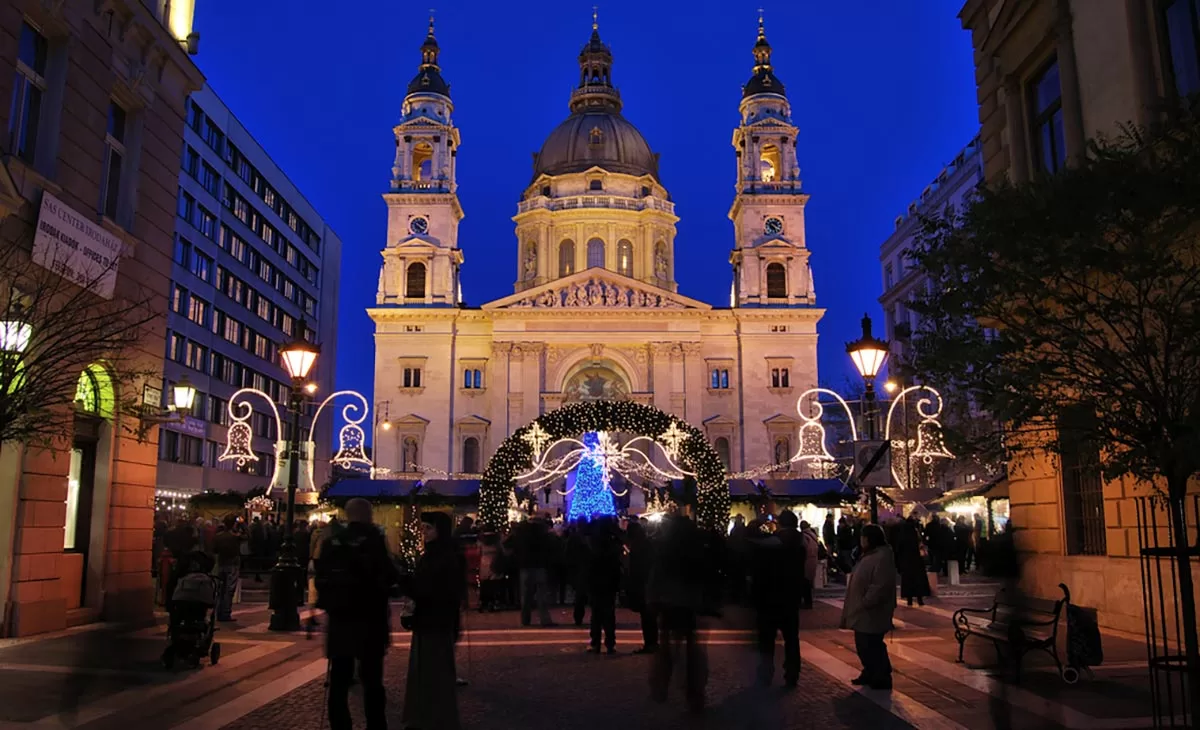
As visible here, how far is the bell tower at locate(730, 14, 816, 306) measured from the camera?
67938mm

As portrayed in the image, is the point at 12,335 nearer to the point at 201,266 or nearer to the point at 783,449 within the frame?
the point at 201,266

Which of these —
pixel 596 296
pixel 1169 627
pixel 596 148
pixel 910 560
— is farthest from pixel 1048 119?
pixel 596 148

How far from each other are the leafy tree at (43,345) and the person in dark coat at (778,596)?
7672 mm

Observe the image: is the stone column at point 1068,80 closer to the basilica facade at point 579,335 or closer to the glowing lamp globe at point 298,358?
the glowing lamp globe at point 298,358

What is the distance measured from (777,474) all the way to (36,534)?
171 ft

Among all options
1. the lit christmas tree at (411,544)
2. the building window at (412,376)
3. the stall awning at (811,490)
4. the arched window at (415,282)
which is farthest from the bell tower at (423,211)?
the lit christmas tree at (411,544)

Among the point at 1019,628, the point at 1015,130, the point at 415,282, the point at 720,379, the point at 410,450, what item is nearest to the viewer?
the point at 1019,628

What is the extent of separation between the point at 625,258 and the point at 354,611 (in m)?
68.9

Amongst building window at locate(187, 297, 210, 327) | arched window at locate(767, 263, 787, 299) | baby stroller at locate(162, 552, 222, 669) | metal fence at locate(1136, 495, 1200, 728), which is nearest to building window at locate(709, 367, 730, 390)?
arched window at locate(767, 263, 787, 299)

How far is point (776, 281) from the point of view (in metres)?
68.6

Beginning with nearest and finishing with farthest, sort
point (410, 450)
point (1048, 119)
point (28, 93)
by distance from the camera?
1. point (28, 93)
2. point (1048, 119)
3. point (410, 450)

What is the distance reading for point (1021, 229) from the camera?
9359mm

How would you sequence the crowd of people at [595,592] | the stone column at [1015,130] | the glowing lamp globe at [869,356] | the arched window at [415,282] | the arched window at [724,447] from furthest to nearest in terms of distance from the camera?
the arched window at [415,282] < the arched window at [724,447] < the glowing lamp globe at [869,356] < the stone column at [1015,130] < the crowd of people at [595,592]

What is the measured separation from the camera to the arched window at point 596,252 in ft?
246
